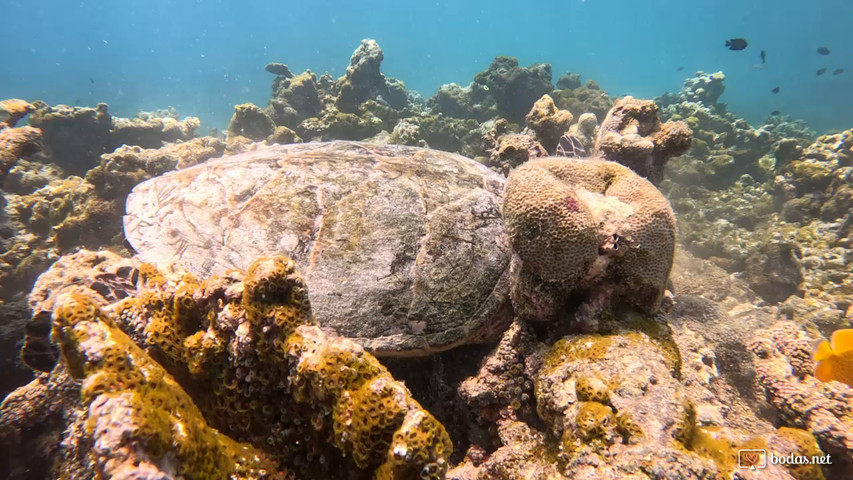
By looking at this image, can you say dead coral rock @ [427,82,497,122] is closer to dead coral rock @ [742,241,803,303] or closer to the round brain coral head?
dead coral rock @ [742,241,803,303]

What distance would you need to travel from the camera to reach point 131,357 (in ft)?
6.40

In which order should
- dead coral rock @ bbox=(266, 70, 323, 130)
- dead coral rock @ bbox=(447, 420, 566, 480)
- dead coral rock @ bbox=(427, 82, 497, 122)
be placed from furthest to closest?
dead coral rock @ bbox=(427, 82, 497, 122)
dead coral rock @ bbox=(266, 70, 323, 130)
dead coral rock @ bbox=(447, 420, 566, 480)

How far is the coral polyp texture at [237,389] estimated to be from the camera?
1.74 meters

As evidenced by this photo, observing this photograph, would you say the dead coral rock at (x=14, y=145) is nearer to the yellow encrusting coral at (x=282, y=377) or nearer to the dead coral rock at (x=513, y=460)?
the yellow encrusting coral at (x=282, y=377)

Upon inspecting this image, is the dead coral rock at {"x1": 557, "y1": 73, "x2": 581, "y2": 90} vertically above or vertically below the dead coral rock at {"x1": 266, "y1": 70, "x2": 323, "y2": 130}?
above

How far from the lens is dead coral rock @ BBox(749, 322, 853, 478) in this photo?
123 inches

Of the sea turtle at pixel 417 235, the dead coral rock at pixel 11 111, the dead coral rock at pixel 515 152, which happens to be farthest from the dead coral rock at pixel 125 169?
the dead coral rock at pixel 515 152

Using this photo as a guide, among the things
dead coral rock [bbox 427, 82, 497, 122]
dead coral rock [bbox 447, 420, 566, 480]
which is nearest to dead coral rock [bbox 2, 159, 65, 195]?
dead coral rock [bbox 447, 420, 566, 480]

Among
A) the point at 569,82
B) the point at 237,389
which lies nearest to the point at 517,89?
the point at 569,82

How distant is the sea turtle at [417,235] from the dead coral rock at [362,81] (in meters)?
9.17

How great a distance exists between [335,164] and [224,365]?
290 cm

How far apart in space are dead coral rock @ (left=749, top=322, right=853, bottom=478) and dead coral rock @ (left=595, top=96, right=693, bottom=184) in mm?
2628

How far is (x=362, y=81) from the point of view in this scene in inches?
539

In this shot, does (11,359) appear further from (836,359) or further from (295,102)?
(295,102)
